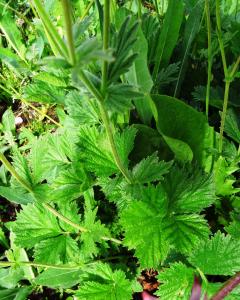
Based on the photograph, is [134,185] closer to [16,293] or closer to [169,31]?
[169,31]

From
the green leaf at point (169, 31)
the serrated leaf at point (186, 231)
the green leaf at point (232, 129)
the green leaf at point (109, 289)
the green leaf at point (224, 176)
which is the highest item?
the green leaf at point (169, 31)

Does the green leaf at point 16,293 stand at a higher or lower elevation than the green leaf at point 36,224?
lower

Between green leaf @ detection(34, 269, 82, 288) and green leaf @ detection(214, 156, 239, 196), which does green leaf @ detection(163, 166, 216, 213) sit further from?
green leaf @ detection(34, 269, 82, 288)

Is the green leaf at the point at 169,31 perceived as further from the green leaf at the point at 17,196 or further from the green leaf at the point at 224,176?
the green leaf at the point at 17,196

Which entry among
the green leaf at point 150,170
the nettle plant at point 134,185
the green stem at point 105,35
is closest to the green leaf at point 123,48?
the green stem at point 105,35

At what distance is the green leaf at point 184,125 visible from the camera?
968mm

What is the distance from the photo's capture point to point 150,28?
116cm

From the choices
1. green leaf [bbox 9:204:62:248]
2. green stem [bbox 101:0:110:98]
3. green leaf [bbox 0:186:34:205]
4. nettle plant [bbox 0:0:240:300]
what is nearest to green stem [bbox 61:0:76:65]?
green stem [bbox 101:0:110:98]

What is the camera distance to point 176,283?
90 cm

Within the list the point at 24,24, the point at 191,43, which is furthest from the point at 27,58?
the point at 24,24

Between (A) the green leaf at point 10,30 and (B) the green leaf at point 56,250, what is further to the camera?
(A) the green leaf at point 10,30

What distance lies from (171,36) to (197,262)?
594mm

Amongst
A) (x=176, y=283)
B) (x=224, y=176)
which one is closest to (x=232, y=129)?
(x=224, y=176)

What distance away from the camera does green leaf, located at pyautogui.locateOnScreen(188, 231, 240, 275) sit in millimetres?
887
